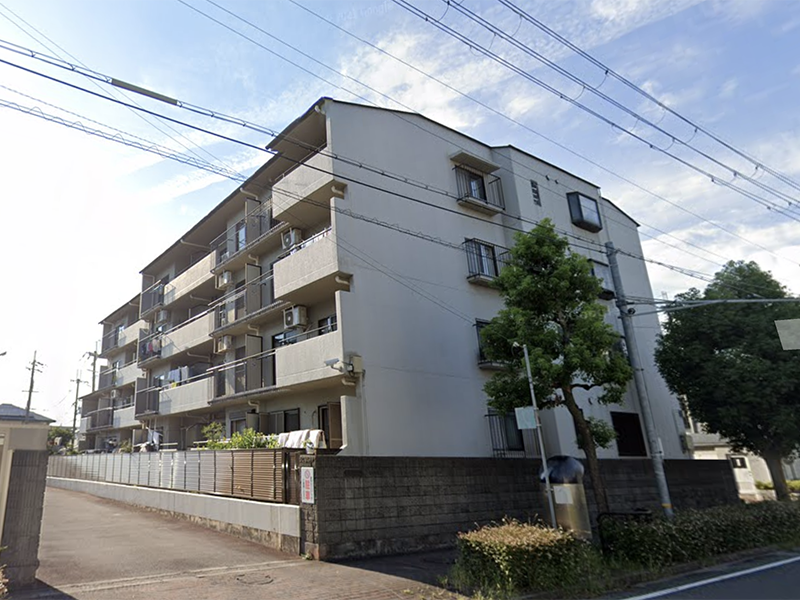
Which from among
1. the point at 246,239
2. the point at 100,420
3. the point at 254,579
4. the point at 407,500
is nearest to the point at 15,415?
the point at 254,579

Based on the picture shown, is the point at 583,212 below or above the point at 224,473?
above

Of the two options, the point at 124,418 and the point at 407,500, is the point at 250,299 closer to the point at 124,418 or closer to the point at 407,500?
the point at 407,500

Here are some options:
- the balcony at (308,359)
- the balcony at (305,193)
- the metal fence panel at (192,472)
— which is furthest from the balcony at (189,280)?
the metal fence panel at (192,472)

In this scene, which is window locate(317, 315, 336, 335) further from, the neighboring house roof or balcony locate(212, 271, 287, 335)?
the neighboring house roof

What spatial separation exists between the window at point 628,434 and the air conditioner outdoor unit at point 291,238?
13033 millimetres

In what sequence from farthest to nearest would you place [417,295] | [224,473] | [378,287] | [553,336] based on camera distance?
[417,295] < [378,287] < [224,473] < [553,336]

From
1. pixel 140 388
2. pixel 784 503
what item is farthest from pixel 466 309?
pixel 140 388

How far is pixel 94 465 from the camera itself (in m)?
22.7

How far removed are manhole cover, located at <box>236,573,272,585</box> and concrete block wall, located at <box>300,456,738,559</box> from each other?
1.34 metres

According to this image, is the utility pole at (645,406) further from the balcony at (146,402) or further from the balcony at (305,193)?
the balcony at (146,402)

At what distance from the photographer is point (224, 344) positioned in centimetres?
2003

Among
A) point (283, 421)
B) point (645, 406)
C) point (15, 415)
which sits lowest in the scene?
point (645, 406)

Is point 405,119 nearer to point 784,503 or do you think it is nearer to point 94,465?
point 784,503

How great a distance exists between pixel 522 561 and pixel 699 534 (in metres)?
4.53
